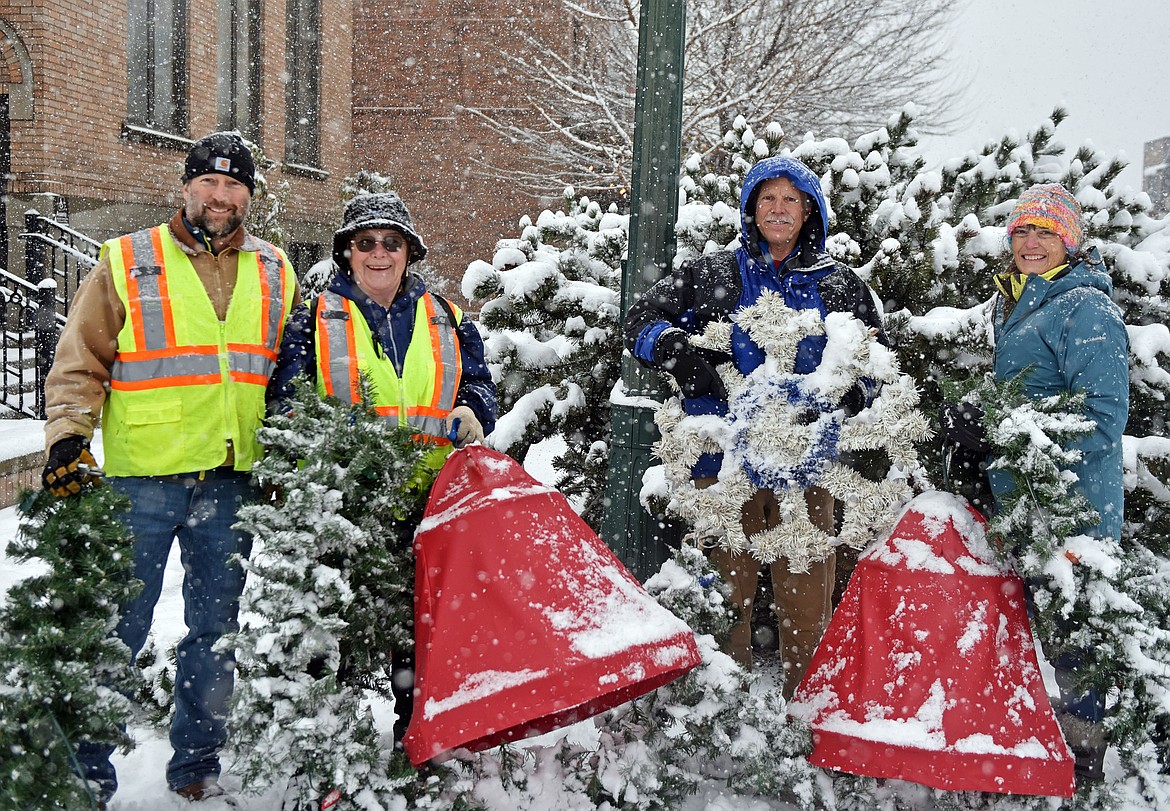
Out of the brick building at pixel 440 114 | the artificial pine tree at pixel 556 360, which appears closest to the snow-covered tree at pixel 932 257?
the artificial pine tree at pixel 556 360

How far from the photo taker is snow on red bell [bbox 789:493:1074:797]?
100 inches

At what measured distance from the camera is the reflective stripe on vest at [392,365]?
9.04 feet

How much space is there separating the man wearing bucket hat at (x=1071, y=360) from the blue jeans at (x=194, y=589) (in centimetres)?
230

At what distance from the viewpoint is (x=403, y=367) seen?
2846 mm

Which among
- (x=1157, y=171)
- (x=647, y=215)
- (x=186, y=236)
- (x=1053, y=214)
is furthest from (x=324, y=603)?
(x=1157, y=171)

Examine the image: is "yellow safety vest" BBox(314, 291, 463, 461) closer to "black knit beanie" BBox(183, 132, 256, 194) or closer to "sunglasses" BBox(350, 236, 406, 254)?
"sunglasses" BBox(350, 236, 406, 254)

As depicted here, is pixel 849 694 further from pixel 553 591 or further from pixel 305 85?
pixel 305 85

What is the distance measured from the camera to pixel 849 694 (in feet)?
8.90

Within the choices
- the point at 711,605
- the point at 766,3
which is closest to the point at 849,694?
the point at 711,605

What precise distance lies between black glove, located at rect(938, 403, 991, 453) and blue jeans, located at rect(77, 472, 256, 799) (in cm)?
219

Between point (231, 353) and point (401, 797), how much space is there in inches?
54.9

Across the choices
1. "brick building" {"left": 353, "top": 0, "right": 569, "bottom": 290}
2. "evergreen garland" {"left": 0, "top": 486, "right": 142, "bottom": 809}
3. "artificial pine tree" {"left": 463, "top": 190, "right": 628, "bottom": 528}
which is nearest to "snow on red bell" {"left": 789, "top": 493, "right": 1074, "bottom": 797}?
"artificial pine tree" {"left": 463, "top": 190, "right": 628, "bottom": 528}

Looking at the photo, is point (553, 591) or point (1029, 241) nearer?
point (553, 591)

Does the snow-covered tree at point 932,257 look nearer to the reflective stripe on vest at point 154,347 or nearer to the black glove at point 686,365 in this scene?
the black glove at point 686,365
